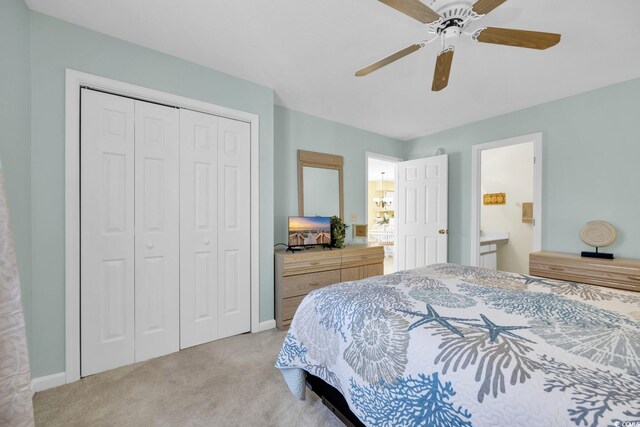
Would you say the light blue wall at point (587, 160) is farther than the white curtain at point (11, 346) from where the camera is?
Yes

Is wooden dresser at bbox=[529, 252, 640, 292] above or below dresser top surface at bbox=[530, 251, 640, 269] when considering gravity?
below

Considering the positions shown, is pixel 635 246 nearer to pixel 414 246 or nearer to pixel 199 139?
pixel 414 246

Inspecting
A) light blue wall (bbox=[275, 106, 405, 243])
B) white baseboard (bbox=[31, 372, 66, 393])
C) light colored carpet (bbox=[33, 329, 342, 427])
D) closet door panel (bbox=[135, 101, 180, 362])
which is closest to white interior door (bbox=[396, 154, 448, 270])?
light blue wall (bbox=[275, 106, 405, 243])

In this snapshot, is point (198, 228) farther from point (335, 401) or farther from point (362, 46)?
point (362, 46)

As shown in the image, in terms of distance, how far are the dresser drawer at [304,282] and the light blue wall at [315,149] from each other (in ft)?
2.00

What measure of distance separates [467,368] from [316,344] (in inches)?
30.9

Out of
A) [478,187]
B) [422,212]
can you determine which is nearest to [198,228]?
[422,212]

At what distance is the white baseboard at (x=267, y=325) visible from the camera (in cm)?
279

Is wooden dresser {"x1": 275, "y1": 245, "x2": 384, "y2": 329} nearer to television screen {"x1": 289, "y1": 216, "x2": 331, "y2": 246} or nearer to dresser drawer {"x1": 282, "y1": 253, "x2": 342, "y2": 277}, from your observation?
dresser drawer {"x1": 282, "y1": 253, "x2": 342, "y2": 277}

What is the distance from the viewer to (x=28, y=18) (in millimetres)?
1796

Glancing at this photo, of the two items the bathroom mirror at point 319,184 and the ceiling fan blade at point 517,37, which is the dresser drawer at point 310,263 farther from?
the ceiling fan blade at point 517,37

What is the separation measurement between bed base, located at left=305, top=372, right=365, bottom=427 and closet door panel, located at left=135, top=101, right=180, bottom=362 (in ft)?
4.67

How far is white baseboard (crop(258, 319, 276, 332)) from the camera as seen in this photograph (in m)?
2.79

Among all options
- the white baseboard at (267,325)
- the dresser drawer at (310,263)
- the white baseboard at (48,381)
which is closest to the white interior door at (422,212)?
the dresser drawer at (310,263)
